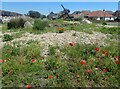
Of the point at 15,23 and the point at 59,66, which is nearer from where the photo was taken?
the point at 59,66

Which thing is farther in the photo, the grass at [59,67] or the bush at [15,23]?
the bush at [15,23]

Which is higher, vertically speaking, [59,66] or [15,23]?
[15,23]

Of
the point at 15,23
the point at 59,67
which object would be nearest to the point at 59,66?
the point at 59,67

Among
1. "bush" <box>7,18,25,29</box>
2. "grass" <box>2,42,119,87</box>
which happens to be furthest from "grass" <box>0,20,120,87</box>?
"bush" <box>7,18,25,29</box>

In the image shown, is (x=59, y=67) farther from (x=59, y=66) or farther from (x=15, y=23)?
(x=15, y=23)

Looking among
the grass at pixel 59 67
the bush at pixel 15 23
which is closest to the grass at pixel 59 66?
the grass at pixel 59 67

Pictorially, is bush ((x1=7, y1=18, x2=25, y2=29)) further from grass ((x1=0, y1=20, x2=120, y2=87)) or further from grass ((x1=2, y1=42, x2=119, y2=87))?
grass ((x1=2, y1=42, x2=119, y2=87))

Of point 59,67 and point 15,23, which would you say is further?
point 15,23

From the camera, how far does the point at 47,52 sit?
→ 7164 mm

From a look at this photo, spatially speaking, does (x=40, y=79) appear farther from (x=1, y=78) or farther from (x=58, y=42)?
(x=58, y=42)

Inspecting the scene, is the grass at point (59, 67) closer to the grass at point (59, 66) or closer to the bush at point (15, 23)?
the grass at point (59, 66)

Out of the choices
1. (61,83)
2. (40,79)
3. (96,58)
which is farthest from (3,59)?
(96,58)

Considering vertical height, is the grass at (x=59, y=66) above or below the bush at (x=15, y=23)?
below

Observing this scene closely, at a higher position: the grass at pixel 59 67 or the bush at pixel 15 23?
the bush at pixel 15 23
